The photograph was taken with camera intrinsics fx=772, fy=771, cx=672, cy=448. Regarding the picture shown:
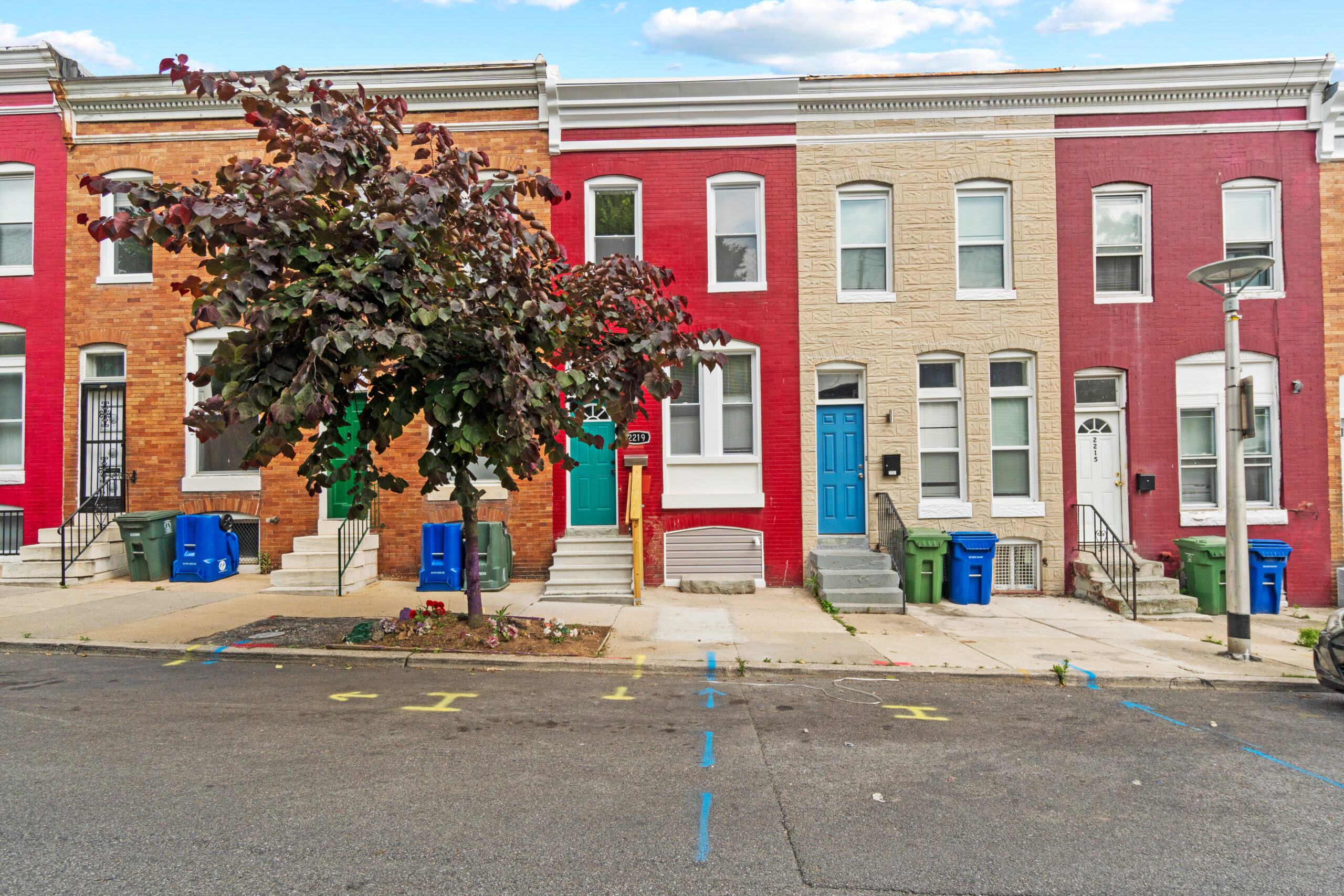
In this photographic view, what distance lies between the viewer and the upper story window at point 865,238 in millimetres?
12977

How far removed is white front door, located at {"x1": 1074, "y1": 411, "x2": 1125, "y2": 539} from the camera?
12.7 meters

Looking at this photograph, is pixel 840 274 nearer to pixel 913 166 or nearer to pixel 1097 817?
pixel 913 166

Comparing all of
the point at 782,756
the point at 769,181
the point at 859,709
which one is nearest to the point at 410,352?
the point at 782,756

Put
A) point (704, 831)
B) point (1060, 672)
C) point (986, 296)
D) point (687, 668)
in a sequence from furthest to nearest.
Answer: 1. point (986, 296)
2. point (687, 668)
3. point (1060, 672)
4. point (704, 831)

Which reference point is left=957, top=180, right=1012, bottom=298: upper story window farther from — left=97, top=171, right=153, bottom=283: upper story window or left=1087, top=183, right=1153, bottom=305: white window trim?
left=97, top=171, right=153, bottom=283: upper story window

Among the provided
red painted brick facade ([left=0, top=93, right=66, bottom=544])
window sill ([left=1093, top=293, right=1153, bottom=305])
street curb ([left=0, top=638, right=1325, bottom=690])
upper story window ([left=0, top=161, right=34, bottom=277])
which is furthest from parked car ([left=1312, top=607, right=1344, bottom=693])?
upper story window ([left=0, top=161, right=34, bottom=277])

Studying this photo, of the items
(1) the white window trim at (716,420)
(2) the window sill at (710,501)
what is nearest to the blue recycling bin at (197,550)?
(2) the window sill at (710,501)

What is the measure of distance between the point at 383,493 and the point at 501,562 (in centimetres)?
247

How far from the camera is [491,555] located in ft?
37.7

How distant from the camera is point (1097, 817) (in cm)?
441

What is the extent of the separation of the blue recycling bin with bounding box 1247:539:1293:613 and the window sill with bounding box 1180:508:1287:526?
32.6 inches

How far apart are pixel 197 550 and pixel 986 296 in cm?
1323

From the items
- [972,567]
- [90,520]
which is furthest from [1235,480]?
[90,520]

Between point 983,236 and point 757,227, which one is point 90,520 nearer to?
point 757,227
